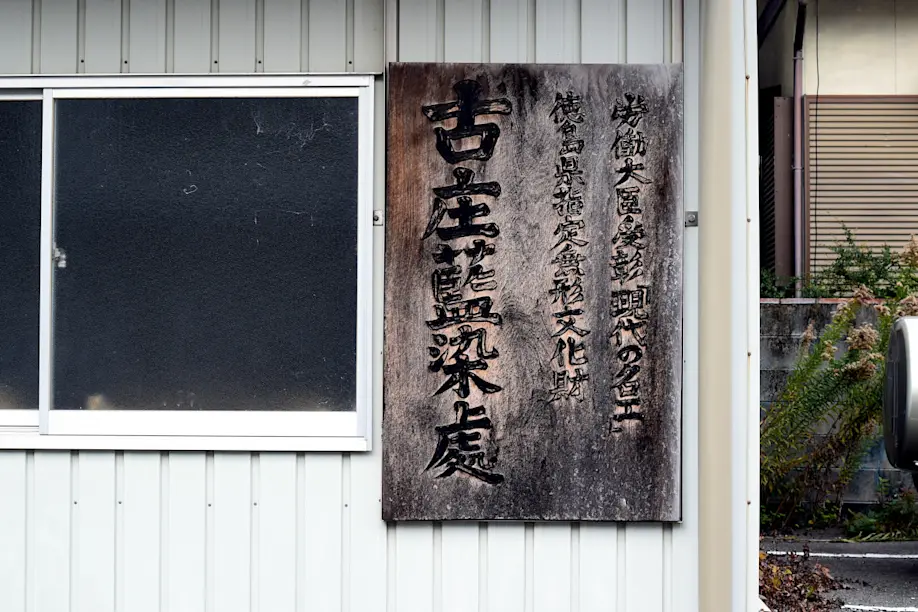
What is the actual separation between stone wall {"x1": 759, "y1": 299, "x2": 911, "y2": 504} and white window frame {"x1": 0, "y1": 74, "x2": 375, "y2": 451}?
436cm

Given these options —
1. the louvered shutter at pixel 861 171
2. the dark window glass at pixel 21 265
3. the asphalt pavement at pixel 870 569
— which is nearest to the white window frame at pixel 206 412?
the dark window glass at pixel 21 265

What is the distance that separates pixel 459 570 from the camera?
3199 millimetres

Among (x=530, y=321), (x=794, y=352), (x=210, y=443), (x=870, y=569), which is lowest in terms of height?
(x=870, y=569)

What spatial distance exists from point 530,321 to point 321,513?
48.4 inches

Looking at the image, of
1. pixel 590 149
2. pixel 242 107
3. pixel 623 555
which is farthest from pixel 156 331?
pixel 623 555

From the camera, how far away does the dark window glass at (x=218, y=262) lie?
326 centimetres

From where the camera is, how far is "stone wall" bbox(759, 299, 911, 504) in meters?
6.38

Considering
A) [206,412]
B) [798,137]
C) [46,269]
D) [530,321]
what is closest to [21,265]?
[46,269]

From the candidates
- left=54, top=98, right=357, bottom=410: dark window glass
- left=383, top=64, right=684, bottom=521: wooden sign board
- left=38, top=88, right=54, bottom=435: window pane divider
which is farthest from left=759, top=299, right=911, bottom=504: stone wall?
left=38, top=88, right=54, bottom=435: window pane divider

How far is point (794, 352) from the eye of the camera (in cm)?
649

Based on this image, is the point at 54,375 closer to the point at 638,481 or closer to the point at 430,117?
the point at 430,117

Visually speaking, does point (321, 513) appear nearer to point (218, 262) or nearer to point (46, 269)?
point (218, 262)

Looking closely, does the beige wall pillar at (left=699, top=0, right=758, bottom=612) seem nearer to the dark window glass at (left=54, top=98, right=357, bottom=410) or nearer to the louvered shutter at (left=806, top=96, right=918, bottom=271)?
the dark window glass at (left=54, top=98, right=357, bottom=410)

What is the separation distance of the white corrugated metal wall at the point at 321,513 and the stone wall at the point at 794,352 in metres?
3.67
